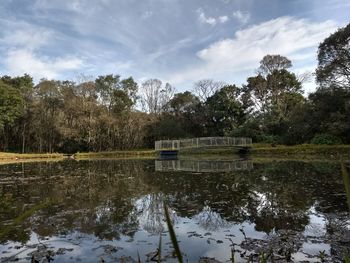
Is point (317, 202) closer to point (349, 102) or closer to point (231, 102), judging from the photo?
point (349, 102)

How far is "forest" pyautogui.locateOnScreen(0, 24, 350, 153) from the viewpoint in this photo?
36.0 metres

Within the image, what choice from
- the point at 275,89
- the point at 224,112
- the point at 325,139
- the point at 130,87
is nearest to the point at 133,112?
the point at 130,87

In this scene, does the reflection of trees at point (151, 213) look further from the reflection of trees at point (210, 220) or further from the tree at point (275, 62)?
the tree at point (275, 62)

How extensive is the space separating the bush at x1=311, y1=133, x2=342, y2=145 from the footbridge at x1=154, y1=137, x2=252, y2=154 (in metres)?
5.52

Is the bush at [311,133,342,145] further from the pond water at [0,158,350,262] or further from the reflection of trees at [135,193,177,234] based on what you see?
the reflection of trees at [135,193,177,234]

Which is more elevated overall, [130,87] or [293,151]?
[130,87]

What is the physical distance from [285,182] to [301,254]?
6.51 m

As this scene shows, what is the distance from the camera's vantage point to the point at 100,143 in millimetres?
40812

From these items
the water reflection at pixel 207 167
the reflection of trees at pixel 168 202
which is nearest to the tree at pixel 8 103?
Answer: the water reflection at pixel 207 167

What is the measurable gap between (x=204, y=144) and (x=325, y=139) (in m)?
9.79

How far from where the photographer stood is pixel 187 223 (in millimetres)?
5762

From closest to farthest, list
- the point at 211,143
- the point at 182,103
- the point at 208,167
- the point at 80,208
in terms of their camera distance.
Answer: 1. the point at 80,208
2. the point at 208,167
3. the point at 211,143
4. the point at 182,103

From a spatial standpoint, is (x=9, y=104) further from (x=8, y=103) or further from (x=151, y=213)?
(x=151, y=213)

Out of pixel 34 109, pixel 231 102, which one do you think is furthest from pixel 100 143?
pixel 231 102
